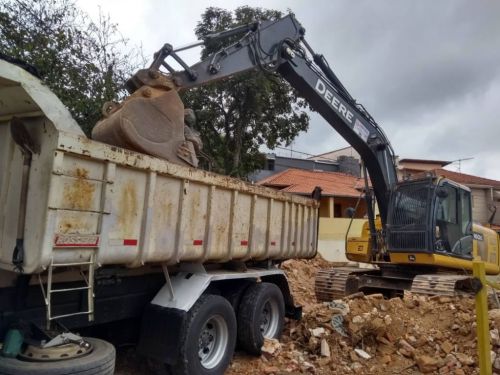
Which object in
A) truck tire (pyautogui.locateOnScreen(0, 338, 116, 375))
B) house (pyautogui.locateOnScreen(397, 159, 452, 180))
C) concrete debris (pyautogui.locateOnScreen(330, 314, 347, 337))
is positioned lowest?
concrete debris (pyautogui.locateOnScreen(330, 314, 347, 337))

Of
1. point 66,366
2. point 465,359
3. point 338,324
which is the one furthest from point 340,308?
point 66,366

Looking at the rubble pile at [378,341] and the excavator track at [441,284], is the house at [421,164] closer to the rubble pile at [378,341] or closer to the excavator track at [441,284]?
the excavator track at [441,284]

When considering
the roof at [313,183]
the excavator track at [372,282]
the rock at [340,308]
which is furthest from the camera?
the roof at [313,183]

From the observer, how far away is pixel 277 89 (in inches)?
584

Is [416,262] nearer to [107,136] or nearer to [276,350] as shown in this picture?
[276,350]

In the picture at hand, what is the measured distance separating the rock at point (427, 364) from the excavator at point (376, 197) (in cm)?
198

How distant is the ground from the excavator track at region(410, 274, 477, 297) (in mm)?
403

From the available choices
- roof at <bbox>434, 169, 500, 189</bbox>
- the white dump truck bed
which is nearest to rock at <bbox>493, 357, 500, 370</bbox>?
the white dump truck bed

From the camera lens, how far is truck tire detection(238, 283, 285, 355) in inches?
211

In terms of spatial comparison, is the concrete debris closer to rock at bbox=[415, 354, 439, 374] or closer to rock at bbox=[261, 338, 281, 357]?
rock at bbox=[261, 338, 281, 357]

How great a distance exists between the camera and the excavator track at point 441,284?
24.8 feet

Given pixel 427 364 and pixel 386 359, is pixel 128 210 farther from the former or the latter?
pixel 427 364

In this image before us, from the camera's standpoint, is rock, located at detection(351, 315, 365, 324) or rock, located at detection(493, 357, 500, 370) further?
rock, located at detection(351, 315, 365, 324)

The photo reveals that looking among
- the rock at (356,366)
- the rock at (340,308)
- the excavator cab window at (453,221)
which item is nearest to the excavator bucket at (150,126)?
the rock at (356,366)
